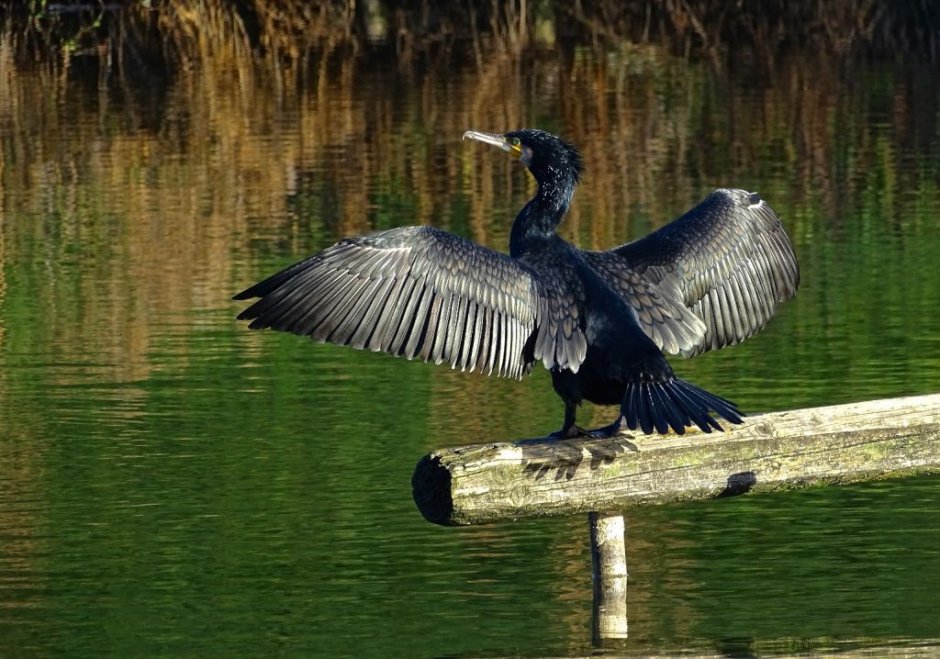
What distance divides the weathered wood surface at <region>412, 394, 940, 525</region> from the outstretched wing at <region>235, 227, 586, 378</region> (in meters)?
0.33

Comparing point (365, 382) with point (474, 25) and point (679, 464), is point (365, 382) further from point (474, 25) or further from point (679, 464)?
point (474, 25)

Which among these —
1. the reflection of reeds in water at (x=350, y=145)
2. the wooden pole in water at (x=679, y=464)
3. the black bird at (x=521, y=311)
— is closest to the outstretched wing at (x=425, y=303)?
the black bird at (x=521, y=311)

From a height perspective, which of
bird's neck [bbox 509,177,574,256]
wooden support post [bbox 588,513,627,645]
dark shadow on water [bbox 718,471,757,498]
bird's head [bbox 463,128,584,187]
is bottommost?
wooden support post [bbox 588,513,627,645]

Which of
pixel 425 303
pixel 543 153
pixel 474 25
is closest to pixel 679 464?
pixel 425 303

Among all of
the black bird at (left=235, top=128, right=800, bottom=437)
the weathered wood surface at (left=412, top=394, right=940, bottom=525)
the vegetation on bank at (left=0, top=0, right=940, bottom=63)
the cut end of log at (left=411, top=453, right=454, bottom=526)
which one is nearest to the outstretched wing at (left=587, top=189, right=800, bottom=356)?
the black bird at (left=235, top=128, right=800, bottom=437)

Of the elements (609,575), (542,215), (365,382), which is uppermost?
(542,215)

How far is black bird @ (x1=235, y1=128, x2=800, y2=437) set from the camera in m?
6.60

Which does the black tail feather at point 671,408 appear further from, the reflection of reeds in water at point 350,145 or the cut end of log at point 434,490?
the reflection of reeds in water at point 350,145

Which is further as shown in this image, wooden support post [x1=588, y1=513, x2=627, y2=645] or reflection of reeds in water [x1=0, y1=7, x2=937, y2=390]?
reflection of reeds in water [x1=0, y1=7, x2=937, y2=390]

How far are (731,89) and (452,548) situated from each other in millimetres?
13875

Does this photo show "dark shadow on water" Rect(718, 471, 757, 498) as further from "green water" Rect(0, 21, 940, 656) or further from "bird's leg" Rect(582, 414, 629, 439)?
"green water" Rect(0, 21, 940, 656)

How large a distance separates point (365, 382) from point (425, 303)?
412cm

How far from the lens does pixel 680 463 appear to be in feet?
21.6

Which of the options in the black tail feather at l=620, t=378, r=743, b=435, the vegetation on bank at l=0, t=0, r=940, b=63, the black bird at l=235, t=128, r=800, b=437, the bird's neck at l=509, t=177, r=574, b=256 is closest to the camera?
the black tail feather at l=620, t=378, r=743, b=435
